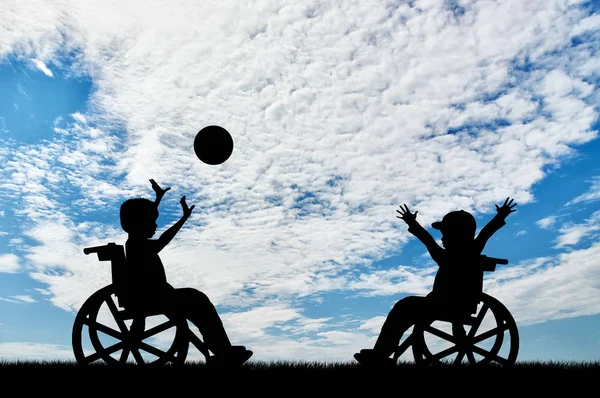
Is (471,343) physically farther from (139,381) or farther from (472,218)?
(139,381)

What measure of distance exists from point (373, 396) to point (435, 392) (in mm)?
766

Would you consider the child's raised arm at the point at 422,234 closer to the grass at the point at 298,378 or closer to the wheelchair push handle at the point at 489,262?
the wheelchair push handle at the point at 489,262

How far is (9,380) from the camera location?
738cm

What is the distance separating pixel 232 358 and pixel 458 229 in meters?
3.61

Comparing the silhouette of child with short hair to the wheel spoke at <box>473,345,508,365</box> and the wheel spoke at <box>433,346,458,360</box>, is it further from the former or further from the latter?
the wheel spoke at <box>473,345,508,365</box>

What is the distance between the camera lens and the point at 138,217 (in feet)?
27.2

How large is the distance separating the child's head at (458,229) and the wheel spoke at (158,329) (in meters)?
4.04

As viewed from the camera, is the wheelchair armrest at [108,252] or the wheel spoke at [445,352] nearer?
the wheelchair armrest at [108,252]

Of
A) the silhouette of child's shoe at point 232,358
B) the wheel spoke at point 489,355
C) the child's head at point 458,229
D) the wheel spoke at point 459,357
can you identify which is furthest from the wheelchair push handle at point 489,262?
the silhouette of child's shoe at point 232,358

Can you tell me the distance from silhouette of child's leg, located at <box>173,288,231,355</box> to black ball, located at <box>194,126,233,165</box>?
2313 mm

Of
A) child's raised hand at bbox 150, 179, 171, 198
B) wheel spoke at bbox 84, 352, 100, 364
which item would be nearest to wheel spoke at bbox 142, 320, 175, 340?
wheel spoke at bbox 84, 352, 100, 364

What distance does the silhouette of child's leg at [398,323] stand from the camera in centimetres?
820

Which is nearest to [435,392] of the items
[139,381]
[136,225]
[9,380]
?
[139,381]

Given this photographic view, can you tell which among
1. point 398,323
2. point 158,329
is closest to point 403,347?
point 398,323
